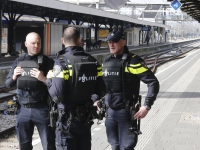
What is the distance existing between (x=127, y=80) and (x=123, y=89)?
0.10 meters

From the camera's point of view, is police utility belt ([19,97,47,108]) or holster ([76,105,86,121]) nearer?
holster ([76,105,86,121])

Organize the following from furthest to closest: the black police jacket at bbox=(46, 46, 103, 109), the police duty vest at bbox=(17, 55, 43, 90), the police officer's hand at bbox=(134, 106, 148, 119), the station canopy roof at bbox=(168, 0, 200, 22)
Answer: the station canopy roof at bbox=(168, 0, 200, 22), the police duty vest at bbox=(17, 55, 43, 90), the police officer's hand at bbox=(134, 106, 148, 119), the black police jacket at bbox=(46, 46, 103, 109)

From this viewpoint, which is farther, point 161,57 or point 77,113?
point 161,57

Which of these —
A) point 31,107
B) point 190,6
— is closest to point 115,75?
point 31,107

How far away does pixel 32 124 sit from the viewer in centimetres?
470

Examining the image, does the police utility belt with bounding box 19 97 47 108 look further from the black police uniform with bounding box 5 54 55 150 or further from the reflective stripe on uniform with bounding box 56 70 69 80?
the reflective stripe on uniform with bounding box 56 70 69 80

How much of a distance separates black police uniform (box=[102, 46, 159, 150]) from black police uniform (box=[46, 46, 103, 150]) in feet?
1.59

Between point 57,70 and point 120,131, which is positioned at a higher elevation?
point 57,70

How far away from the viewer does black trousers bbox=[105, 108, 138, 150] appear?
448 cm

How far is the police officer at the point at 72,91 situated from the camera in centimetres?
395

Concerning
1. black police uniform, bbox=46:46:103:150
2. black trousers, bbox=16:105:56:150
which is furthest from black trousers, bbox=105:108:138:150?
black trousers, bbox=16:105:56:150

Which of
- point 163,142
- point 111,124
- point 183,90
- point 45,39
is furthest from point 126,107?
point 45,39

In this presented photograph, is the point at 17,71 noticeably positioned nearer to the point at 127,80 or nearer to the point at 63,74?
the point at 63,74

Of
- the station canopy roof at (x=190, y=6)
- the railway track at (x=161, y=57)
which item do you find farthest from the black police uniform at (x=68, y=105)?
the railway track at (x=161, y=57)
